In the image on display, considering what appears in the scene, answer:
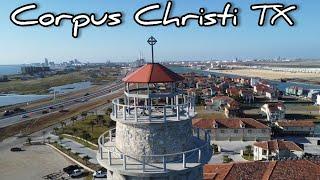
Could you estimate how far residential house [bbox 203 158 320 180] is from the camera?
3397 centimetres

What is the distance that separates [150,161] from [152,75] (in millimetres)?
2952

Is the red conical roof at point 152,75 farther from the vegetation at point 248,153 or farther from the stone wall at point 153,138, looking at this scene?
the vegetation at point 248,153

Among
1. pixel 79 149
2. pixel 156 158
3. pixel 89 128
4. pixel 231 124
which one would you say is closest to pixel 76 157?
pixel 79 149

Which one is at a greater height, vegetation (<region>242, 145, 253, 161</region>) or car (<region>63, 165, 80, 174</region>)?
vegetation (<region>242, 145, 253, 161</region>)

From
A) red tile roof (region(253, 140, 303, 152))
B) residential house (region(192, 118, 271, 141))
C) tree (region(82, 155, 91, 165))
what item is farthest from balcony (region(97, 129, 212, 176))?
residential house (region(192, 118, 271, 141))

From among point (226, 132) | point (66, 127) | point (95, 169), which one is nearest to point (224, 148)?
point (226, 132)

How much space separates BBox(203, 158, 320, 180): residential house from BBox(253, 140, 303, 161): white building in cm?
1842

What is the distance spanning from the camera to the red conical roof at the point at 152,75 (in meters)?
12.9

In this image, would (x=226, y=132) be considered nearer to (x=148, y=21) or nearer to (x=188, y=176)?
(x=148, y=21)

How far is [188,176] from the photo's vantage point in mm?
12789

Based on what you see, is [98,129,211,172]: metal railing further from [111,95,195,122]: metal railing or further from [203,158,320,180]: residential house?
[203,158,320,180]: residential house

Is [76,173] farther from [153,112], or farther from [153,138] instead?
[153,138]

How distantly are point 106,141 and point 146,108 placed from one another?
337 cm

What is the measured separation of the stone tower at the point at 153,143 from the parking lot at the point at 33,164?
142 feet
